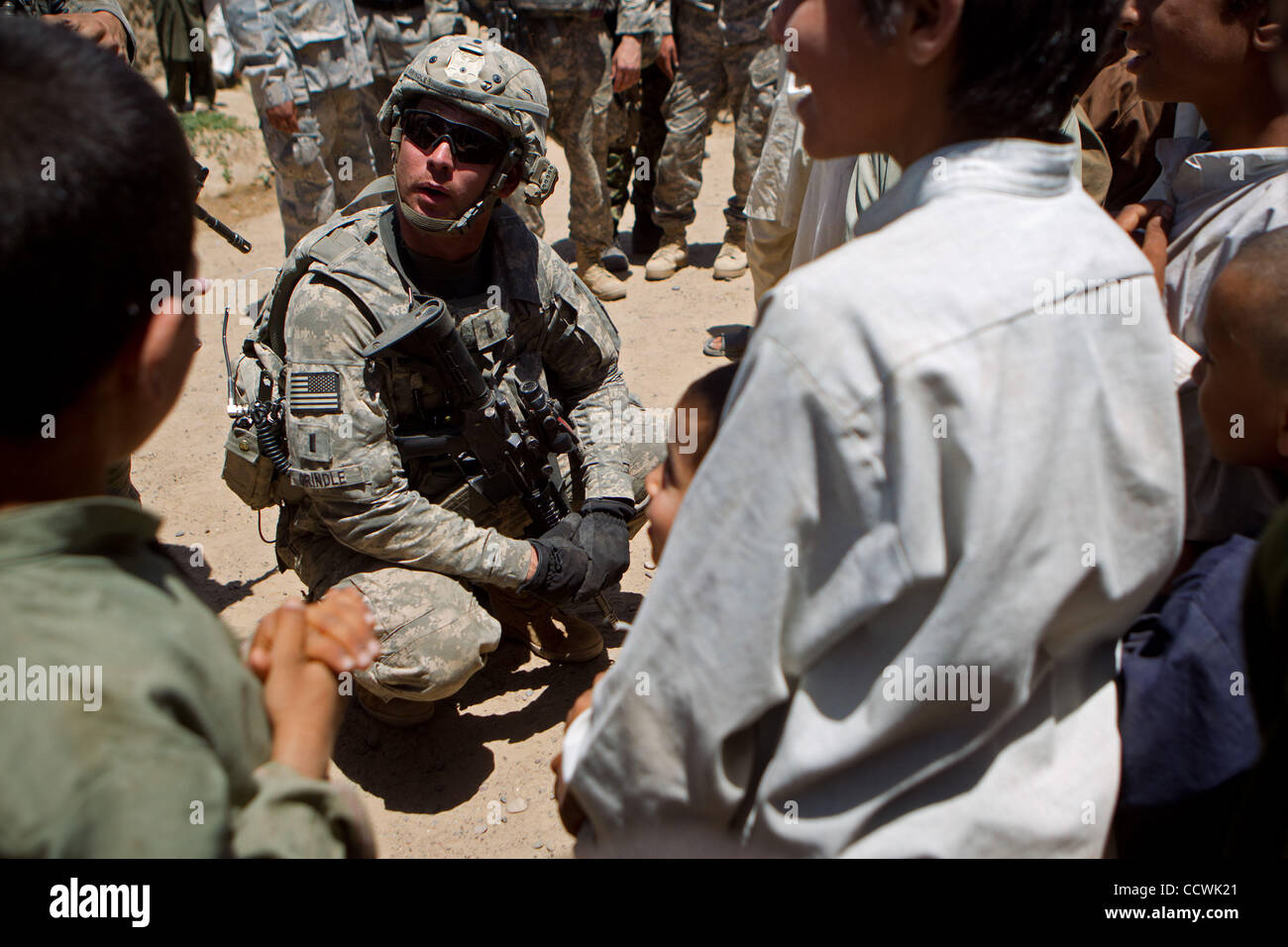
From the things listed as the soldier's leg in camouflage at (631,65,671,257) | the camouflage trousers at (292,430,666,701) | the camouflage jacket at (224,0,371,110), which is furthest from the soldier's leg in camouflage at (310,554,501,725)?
the soldier's leg in camouflage at (631,65,671,257)

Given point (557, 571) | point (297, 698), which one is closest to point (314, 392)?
point (557, 571)

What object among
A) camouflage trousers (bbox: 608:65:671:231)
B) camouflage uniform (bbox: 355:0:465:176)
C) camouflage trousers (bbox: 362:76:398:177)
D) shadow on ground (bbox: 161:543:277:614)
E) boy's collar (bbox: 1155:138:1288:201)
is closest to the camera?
boy's collar (bbox: 1155:138:1288:201)

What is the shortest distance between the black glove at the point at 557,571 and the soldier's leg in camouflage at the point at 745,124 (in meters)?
3.97

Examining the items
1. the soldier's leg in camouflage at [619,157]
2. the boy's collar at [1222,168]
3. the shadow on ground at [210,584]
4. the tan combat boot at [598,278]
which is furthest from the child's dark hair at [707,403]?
the soldier's leg in camouflage at [619,157]

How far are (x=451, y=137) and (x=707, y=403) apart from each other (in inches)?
67.5

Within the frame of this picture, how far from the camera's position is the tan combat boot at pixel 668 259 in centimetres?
682

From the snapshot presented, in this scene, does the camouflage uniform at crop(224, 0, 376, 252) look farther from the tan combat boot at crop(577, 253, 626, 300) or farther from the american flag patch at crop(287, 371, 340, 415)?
the american flag patch at crop(287, 371, 340, 415)

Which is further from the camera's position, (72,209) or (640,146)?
(640,146)

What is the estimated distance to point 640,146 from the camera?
737 cm

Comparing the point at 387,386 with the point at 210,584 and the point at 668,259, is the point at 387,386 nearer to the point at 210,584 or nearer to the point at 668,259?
the point at 210,584

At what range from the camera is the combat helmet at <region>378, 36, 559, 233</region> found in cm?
296

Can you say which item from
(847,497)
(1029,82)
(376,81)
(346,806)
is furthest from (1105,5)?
(376,81)

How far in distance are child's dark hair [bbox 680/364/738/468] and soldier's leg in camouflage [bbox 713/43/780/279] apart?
5023 millimetres

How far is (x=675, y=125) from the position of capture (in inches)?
261
